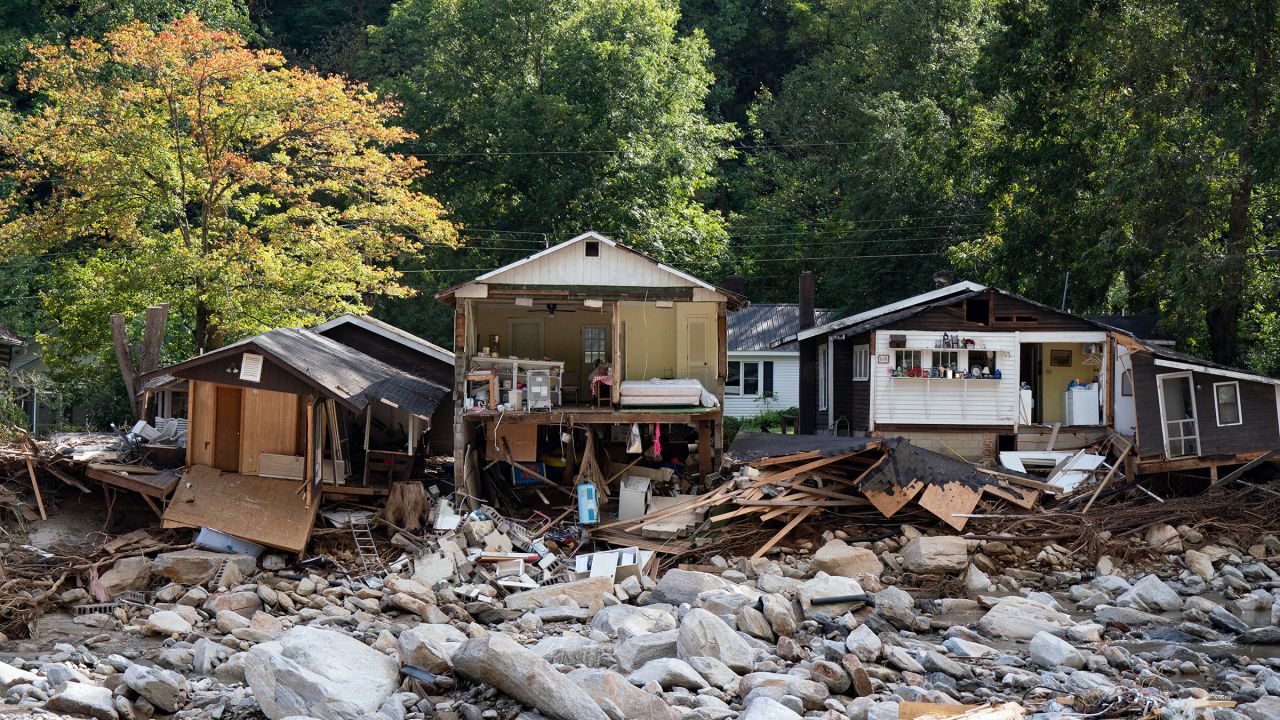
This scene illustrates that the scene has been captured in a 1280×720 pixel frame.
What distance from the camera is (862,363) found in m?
30.0

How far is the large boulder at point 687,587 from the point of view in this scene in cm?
1944

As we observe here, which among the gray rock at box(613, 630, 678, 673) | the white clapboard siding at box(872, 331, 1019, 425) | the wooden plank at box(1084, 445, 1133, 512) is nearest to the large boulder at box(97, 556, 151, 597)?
the gray rock at box(613, 630, 678, 673)

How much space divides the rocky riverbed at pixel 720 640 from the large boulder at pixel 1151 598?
35mm

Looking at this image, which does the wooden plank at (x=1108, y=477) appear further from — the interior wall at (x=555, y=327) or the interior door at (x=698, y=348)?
the interior wall at (x=555, y=327)

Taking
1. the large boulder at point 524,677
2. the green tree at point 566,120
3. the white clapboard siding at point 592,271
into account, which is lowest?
the large boulder at point 524,677

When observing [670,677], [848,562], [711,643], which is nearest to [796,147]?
[848,562]

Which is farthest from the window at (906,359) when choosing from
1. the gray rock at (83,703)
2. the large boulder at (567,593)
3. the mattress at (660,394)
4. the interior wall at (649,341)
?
the gray rock at (83,703)

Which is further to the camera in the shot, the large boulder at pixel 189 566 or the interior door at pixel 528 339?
the interior door at pixel 528 339

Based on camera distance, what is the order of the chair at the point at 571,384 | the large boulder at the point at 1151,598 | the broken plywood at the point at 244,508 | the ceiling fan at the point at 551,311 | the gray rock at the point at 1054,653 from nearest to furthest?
the gray rock at the point at 1054,653
the large boulder at the point at 1151,598
the broken plywood at the point at 244,508
the ceiling fan at the point at 551,311
the chair at the point at 571,384

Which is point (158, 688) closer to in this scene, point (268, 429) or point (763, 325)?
point (268, 429)

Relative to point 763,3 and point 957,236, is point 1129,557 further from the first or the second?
point 763,3

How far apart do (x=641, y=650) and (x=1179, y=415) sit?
14931 mm

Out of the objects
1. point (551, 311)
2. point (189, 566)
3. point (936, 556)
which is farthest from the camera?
point (551, 311)

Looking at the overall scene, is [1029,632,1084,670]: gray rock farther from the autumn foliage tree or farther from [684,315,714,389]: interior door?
the autumn foliage tree
